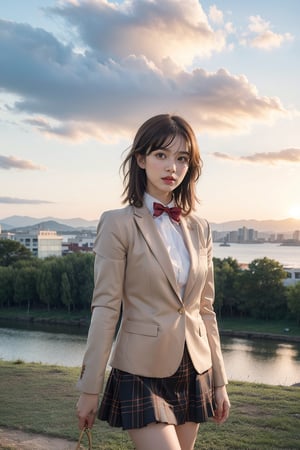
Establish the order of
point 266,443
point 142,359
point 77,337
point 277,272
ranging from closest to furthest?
point 142,359 < point 266,443 < point 77,337 < point 277,272

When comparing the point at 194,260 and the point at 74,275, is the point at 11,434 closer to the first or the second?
the point at 194,260

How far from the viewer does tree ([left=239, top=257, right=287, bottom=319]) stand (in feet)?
89.4

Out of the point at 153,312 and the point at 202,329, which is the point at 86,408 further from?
the point at 202,329

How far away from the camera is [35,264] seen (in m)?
35.1

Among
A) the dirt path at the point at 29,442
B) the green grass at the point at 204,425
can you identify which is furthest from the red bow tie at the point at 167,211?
the dirt path at the point at 29,442

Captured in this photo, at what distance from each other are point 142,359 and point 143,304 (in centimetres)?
17

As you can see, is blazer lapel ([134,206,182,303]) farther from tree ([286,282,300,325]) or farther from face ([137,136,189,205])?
tree ([286,282,300,325])

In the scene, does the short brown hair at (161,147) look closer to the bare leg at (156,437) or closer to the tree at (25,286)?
the bare leg at (156,437)

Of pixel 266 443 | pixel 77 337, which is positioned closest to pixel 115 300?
pixel 266 443

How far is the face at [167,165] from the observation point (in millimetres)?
1768

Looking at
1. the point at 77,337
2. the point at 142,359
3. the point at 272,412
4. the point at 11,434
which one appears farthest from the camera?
the point at 77,337

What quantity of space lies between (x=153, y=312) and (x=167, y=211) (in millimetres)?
364

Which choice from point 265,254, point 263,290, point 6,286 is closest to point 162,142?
point 263,290

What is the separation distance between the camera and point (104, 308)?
5.43 feet
